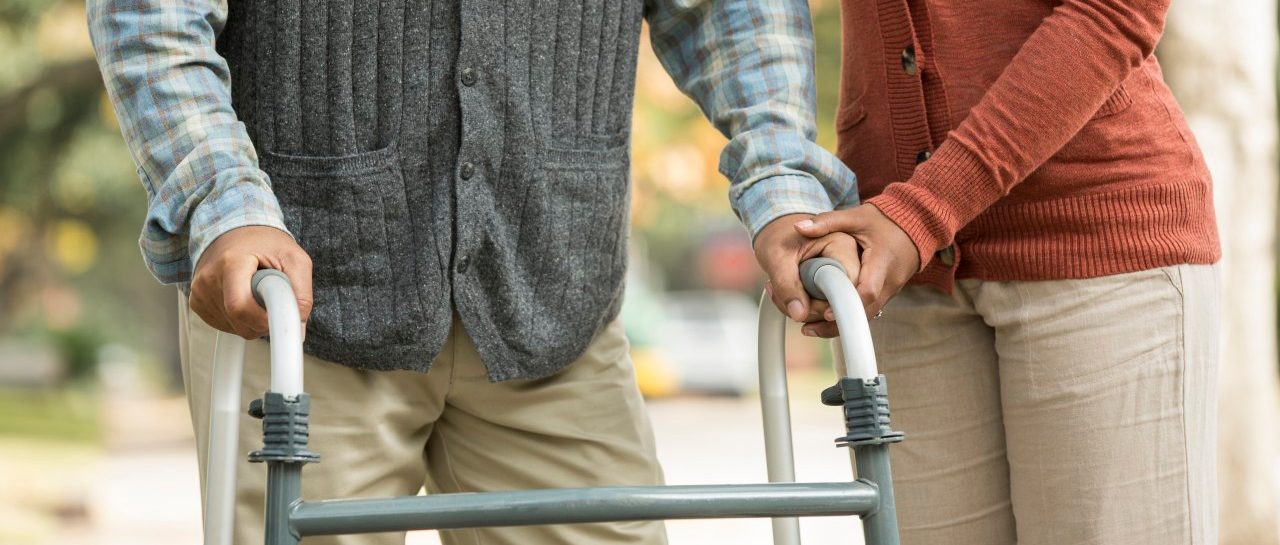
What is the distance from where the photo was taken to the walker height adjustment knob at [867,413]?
5.16 feet

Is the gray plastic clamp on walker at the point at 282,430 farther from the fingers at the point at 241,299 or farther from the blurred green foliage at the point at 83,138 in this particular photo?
the blurred green foliage at the point at 83,138

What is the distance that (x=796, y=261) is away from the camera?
1.86 metres

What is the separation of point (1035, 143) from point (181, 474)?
935 centimetres

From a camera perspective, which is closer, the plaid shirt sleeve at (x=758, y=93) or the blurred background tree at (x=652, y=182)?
the plaid shirt sleeve at (x=758, y=93)

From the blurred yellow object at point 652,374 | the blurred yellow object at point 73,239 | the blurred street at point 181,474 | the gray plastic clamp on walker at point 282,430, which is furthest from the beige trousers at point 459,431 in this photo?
the blurred yellow object at point 652,374

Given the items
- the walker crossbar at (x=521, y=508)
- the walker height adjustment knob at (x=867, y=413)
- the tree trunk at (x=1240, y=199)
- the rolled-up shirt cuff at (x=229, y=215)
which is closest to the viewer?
the walker crossbar at (x=521, y=508)

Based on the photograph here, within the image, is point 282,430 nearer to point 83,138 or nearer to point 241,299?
point 241,299

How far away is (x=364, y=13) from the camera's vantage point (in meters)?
1.91

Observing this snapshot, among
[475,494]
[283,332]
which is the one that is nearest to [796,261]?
[475,494]

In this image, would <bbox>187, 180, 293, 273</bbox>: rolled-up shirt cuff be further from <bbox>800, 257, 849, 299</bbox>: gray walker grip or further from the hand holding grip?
<bbox>800, 257, 849, 299</bbox>: gray walker grip

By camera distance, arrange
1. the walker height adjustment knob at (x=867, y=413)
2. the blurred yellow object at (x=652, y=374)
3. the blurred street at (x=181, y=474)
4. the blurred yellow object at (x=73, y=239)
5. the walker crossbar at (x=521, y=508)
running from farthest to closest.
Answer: the blurred yellow object at (x=652, y=374) < the blurred yellow object at (x=73, y=239) < the blurred street at (x=181, y=474) < the walker height adjustment knob at (x=867, y=413) < the walker crossbar at (x=521, y=508)

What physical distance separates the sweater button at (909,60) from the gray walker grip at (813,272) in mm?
385

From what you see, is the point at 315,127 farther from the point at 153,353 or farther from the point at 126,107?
the point at 153,353

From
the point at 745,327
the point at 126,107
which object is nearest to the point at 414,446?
the point at 126,107
